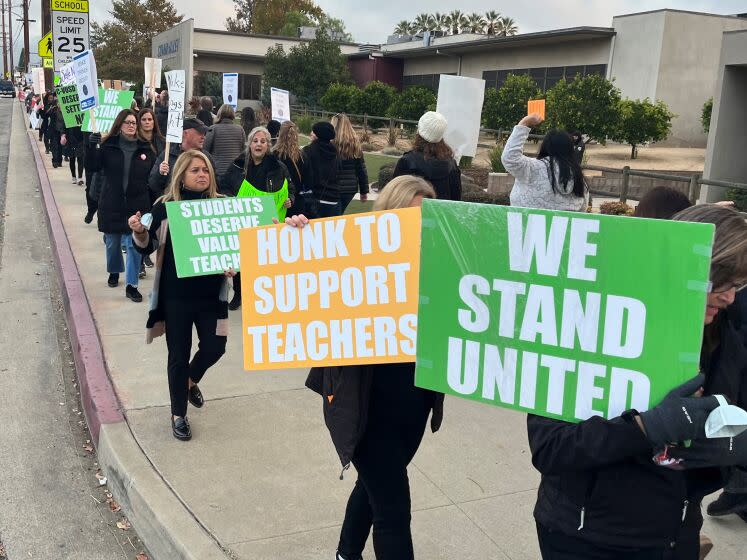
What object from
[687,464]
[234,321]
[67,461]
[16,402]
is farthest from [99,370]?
[687,464]

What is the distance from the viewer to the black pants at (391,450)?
10.0ft

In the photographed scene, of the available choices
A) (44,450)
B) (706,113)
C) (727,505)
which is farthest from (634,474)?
(706,113)

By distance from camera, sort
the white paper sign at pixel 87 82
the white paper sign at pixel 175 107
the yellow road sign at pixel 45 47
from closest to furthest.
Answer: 1. the white paper sign at pixel 175 107
2. the white paper sign at pixel 87 82
3. the yellow road sign at pixel 45 47

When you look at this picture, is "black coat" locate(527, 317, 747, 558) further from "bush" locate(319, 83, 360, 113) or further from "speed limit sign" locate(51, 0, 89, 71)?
"bush" locate(319, 83, 360, 113)

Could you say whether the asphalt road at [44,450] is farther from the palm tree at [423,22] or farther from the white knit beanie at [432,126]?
the palm tree at [423,22]

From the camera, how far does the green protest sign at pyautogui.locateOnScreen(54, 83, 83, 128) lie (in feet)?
36.4

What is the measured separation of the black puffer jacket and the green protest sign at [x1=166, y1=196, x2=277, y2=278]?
359 centimetres

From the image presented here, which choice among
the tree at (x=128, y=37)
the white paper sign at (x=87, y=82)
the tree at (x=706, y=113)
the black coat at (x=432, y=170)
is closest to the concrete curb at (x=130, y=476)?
the black coat at (x=432, y=170)

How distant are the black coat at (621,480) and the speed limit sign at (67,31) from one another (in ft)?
56.1

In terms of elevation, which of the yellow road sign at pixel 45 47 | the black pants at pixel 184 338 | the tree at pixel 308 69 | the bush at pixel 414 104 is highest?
the tree at pixel 308 69

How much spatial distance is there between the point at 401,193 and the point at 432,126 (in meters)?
3.62

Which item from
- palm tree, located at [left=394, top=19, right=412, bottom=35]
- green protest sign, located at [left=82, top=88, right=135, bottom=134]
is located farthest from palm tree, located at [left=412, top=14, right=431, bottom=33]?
green protest sign, located at [left=82, top=88, right=135, bottom=134]

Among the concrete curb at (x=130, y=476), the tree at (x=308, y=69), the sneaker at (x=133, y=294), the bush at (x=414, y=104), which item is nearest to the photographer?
the concrete curb at (x=130, y=476)

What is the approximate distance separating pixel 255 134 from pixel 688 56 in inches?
1075
